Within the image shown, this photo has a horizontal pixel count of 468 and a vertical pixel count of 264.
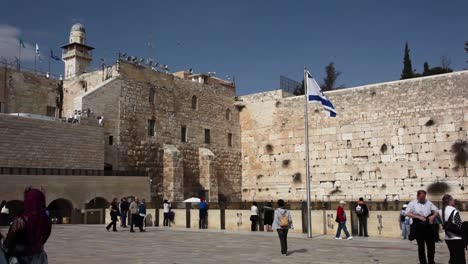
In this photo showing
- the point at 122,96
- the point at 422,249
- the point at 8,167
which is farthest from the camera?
the point at 122,96

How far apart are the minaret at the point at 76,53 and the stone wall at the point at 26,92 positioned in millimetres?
8981

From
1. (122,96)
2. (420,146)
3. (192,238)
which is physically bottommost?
(192,238)

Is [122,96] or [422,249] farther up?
[122,96]

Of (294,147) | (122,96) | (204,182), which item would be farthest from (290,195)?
(122,96)

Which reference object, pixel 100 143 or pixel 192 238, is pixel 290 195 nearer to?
pixel 100 143

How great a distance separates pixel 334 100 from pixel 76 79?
14.1 metres

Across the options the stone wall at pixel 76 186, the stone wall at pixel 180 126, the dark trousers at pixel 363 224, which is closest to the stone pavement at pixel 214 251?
the dark trousers at pixel 363 224

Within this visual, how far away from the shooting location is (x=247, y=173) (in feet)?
97.3

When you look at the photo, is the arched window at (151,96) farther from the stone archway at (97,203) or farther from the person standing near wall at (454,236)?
the person standing near wall at (454,236)

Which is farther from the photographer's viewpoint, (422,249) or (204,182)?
(204,182)

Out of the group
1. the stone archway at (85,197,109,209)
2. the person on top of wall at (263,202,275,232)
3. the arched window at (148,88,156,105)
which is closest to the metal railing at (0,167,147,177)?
the stone archway at (85,197,109,209)

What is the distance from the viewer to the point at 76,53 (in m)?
34.6

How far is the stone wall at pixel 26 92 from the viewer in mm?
23250

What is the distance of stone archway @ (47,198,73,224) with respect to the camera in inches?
765
